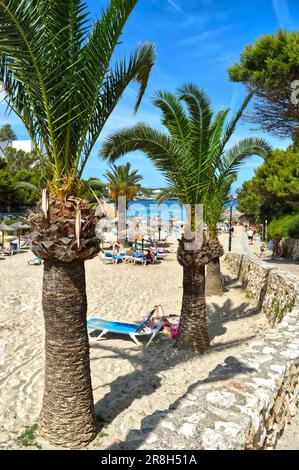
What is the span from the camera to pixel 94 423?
4.38m

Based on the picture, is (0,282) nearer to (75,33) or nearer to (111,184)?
(75,33)

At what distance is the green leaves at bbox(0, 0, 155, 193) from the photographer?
3.57 m

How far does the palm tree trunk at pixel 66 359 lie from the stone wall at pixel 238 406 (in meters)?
1.29

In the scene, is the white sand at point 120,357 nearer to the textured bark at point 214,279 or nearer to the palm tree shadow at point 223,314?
the palm tree shadow at point 223,314

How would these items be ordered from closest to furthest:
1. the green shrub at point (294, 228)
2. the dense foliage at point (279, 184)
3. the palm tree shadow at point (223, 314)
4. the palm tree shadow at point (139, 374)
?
the palm tree shadow at point (139, 374) → the palm tree shadow at point (223, 314) → the dense foliage at point (279, 184) → the green shrub at point (294, 228)

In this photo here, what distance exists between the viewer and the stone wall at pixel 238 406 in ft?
8.75

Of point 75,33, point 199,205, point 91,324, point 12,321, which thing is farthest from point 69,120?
point 12,321

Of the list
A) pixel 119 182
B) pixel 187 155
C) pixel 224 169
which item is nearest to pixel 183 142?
pixel 187 155

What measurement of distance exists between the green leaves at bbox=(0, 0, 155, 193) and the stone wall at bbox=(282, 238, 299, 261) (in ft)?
50.0

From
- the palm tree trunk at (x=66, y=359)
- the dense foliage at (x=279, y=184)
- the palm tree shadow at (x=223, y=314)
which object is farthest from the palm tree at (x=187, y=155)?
the dense foliage at (x=279, y=184)

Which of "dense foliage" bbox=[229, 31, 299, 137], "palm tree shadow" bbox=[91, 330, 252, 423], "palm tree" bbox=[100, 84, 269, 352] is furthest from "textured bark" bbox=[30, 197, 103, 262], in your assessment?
"dense foliage" bbox=[229, 31, 299, 137]

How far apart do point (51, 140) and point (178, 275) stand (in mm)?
12635

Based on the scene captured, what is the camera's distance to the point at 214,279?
11.7 metres
